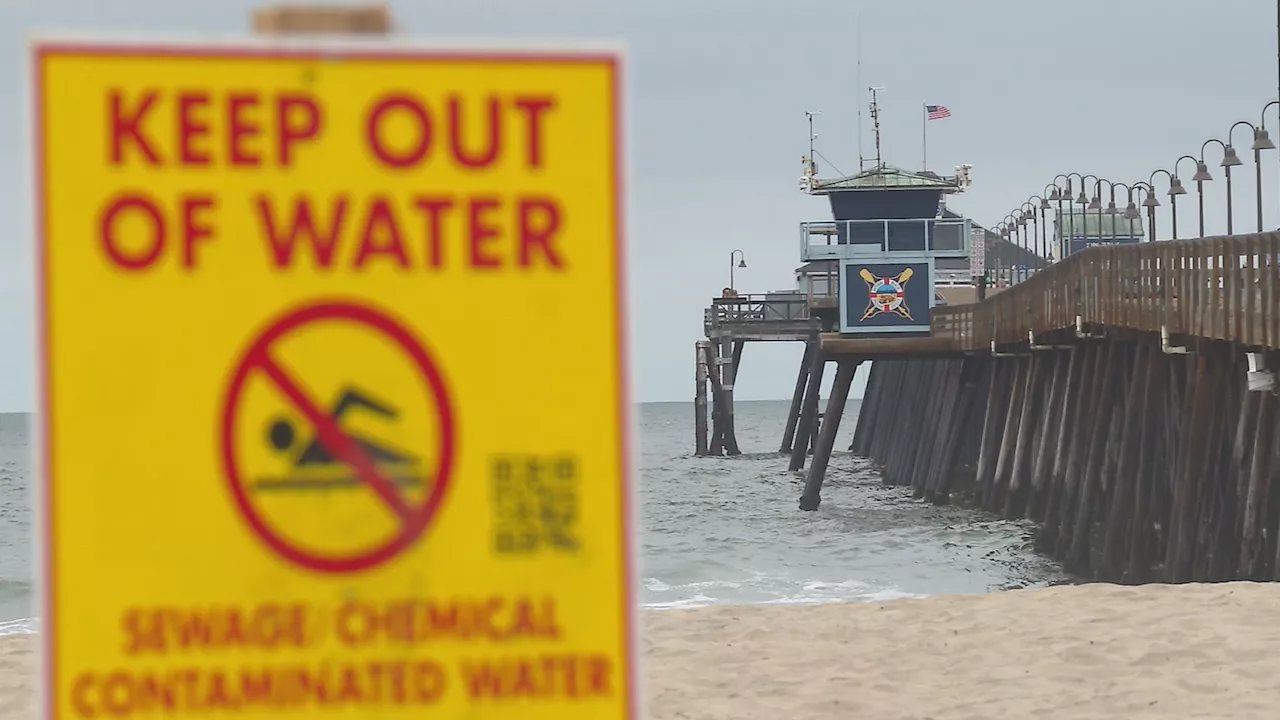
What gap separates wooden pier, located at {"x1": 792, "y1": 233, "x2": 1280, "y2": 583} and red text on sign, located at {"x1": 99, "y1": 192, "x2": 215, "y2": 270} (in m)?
14.2

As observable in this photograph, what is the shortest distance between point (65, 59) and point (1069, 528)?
24923 millimetres

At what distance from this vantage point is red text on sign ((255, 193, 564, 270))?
1.83 meters

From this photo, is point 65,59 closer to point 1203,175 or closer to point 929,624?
point 929,624

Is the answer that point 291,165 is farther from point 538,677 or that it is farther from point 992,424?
point 992,424

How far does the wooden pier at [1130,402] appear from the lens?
16.6 metres

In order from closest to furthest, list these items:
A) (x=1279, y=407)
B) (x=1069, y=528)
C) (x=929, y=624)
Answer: (x=929, y=624), (x=1279, y=407), (x=1069, y=528)

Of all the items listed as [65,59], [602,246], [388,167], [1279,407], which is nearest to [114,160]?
[65,59]

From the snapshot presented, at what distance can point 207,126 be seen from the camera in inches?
72.2

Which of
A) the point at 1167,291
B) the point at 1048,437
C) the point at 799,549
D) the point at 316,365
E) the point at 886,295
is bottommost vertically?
the point at 799,549

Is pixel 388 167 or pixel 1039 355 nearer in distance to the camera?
pixel 388 167

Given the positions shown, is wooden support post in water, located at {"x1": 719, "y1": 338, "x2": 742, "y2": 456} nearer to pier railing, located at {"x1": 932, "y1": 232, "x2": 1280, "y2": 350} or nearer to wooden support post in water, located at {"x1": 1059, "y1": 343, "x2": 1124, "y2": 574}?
pier railing, located at {"x1": 932, "y1": 232, "x2": 1280, "y2": 350}

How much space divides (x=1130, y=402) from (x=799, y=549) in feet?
30.4

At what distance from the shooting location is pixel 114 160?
183 centimetres

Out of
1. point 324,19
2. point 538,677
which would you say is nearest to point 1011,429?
point 538,677
